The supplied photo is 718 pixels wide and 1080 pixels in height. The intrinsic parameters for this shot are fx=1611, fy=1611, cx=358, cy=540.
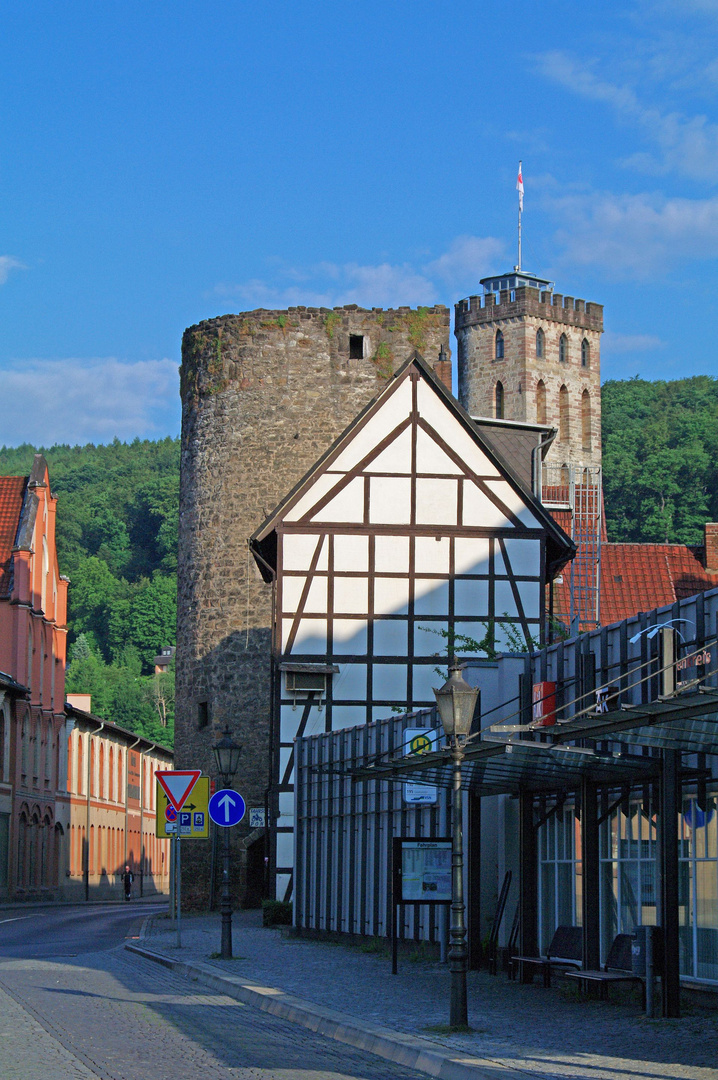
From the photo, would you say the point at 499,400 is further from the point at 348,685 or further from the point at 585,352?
the point at 348,685

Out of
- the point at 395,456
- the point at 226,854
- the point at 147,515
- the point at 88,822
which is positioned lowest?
the point at 88,822

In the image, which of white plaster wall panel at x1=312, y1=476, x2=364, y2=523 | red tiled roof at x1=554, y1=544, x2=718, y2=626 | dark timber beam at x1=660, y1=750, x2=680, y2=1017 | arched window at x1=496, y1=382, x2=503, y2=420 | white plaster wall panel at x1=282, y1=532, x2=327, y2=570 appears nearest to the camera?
dark timber beam at x1=660, y1=750, x2=680, y2=1017

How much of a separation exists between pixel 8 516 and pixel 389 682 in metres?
29.3

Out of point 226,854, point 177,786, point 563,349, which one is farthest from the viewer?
point 563,349

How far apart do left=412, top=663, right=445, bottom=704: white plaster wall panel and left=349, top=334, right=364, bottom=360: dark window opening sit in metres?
12.5

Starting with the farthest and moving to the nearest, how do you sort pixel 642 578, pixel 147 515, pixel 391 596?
pixel 147 515
pixel 642 578
pixel 391 596

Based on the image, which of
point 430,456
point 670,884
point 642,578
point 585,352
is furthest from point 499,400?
point 670,884

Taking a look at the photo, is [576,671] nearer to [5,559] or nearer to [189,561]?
[189,561]

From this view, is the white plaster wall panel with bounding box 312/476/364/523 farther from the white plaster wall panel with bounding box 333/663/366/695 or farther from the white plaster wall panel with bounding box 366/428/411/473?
the white plaster wall panel with bounding box 333/663/366/695

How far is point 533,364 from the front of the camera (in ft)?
346

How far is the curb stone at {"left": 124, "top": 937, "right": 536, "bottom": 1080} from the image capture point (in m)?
11.0

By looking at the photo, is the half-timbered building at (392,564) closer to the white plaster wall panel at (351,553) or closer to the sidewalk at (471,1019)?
the white plaster wall panel at (351,553)

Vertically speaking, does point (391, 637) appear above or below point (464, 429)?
below

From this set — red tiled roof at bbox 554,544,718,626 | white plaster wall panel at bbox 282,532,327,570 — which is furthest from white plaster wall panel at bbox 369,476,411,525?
red tiled roof at bbox 554,544,718,626
